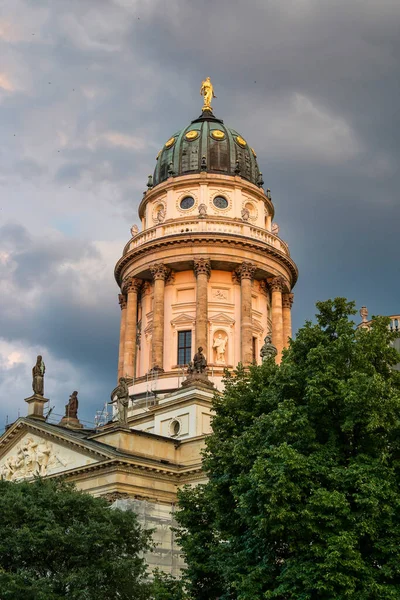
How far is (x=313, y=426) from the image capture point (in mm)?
24875

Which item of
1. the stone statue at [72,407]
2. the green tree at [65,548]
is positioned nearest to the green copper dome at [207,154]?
the stone statue at [72,407]

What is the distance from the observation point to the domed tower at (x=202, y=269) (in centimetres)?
5475

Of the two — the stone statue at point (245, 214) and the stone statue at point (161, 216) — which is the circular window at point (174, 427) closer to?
the stone statue at point (161, 216)

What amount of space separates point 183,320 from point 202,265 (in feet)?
13.2

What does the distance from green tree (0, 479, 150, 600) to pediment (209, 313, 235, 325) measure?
2434 centimetres

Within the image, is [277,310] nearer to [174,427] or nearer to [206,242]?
[206,242]

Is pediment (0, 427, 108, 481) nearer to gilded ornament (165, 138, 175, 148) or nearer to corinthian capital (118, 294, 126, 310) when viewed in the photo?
corinthian capital (118, 294, 126, 310)

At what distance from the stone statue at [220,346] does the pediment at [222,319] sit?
114cm

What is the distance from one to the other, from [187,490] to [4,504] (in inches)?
277

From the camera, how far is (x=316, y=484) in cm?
2322

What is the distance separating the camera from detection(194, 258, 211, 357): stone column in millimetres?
53594

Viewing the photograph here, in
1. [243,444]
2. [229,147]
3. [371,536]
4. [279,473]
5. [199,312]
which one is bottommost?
[371,536]

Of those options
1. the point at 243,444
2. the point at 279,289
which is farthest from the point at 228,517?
the point at 279,289

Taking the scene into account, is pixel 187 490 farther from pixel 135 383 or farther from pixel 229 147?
pixel 229 147
